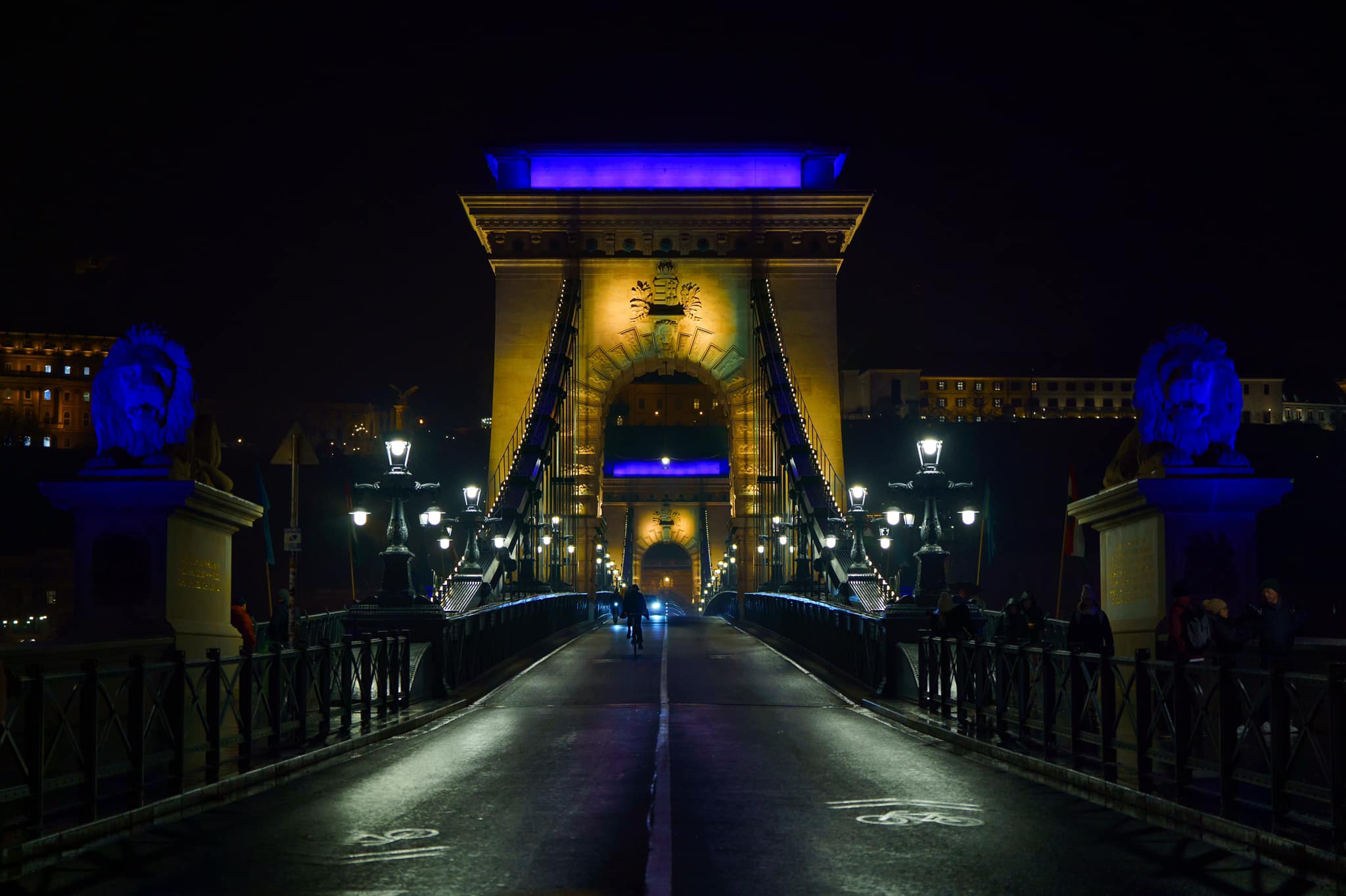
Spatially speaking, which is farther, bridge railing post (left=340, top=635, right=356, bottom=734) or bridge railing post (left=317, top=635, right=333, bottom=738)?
bridge railing post (left=340, top=635, right=356, bottom=734)

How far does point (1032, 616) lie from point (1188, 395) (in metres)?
6.88

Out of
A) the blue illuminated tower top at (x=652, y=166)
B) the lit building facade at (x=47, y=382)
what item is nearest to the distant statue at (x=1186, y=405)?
the blue illuminated tower top at (x=652, y=166)

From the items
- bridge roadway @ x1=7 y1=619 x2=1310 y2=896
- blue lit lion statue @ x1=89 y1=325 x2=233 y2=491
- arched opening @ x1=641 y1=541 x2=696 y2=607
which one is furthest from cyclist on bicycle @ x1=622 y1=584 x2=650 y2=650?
arched opening @ x1=641 y1=541 x2=696 y2=607

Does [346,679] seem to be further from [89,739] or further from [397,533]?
[397,533]

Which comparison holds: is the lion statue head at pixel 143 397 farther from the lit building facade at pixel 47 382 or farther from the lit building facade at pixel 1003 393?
Result: the lit building facade at pixel 1003 393

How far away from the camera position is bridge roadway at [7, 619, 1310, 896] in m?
8.63

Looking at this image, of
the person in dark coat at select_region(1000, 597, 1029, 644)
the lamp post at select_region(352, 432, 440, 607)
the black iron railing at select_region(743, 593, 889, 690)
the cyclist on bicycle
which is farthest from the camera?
the cyclist on bicycle

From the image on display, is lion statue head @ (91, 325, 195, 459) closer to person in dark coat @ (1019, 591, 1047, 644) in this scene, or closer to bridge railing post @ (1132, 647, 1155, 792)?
bridge railing post @ (1132, 647, 1155, 792)

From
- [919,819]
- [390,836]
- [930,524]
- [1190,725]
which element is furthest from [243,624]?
[930,524]

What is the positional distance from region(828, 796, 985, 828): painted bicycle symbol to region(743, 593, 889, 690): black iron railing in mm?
10362

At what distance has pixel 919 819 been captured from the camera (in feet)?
35.7

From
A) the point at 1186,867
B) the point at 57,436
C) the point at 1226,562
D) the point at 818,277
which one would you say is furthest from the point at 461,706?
the point at 57,436

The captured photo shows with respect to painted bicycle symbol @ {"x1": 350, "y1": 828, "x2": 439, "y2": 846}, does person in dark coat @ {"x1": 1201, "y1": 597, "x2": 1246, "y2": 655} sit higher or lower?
higher

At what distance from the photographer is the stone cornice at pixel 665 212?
67.4 meters
